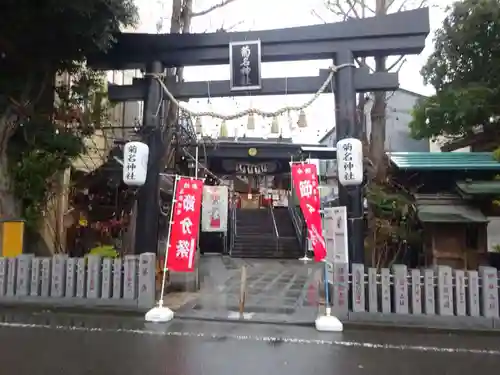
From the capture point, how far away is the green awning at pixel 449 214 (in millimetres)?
11250

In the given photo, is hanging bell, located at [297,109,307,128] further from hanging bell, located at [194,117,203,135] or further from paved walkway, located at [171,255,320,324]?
hanging bell, located at [194,117,203,135]

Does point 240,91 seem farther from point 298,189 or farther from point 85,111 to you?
point 85,111

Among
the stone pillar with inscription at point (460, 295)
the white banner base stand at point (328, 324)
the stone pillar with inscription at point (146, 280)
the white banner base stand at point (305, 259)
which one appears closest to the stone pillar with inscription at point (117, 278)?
the stone pillar with inscription at point (146, 280)

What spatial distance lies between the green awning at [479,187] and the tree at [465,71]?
7.64 ft

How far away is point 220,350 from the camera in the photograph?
22.5ft

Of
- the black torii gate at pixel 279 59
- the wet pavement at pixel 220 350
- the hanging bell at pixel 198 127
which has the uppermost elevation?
the hanging bell at pixel 198 127

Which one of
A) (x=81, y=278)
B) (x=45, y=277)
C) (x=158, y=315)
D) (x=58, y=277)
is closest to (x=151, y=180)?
(x=81, y=278)

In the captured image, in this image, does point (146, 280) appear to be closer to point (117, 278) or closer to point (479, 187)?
point (117, 278)

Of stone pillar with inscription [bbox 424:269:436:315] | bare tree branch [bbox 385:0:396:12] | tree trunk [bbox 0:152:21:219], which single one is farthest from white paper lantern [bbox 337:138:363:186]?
tree trunk [bbox 0:152:21:219]

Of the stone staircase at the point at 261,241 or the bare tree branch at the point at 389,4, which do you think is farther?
the stone staircase at the point at 261,241

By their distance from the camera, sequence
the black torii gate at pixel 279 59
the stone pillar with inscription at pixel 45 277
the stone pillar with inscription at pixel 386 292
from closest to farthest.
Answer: the stone pillar with inscription at pixel 386 292
the stone pillar with inscription at pixel 45 277
the black torii gate at pixel 279 59

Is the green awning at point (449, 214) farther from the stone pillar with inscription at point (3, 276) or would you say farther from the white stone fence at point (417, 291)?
the stone pillar with inscription at point (3, 276)

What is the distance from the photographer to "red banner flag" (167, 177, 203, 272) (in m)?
9.74

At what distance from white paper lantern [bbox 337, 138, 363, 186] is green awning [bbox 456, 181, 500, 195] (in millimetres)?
4076
